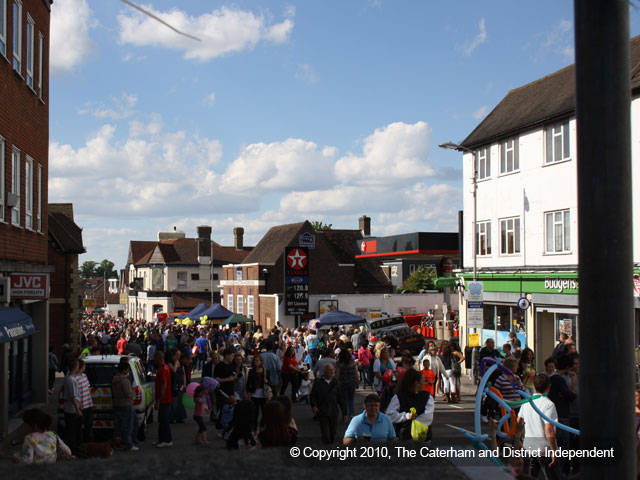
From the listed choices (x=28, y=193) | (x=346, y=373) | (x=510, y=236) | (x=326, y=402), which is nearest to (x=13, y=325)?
(x=28, y=193)

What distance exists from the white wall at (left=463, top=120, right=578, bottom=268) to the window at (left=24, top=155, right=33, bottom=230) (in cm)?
1702

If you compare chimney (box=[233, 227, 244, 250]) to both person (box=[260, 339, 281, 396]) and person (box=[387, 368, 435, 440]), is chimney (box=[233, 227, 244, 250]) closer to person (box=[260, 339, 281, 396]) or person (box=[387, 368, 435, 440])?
person (box=[260, 339, 281, 396])

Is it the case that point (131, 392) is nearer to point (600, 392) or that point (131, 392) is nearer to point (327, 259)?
point (600, 392)

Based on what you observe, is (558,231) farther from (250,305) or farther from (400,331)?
(250,305)

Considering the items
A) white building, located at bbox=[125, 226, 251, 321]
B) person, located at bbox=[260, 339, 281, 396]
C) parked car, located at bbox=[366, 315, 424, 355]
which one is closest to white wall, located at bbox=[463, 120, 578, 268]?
parked car, located at bbox=[366, 315, 424, 355]

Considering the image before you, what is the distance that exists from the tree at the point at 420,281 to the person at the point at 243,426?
1982 inches

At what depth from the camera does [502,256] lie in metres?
29.5

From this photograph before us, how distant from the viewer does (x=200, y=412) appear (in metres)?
13.1

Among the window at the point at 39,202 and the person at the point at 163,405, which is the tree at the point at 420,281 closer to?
the window at the point at 39,202

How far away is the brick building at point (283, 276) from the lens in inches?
2194

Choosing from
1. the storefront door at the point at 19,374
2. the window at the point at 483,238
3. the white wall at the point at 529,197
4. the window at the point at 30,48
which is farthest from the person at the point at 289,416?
the window at the point at 483,238

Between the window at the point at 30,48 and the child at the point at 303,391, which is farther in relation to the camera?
the child at the point at 303,391

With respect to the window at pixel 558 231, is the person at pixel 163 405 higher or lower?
lower

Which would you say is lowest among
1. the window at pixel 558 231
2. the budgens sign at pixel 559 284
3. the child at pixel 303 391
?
the child at pixel 303 391
